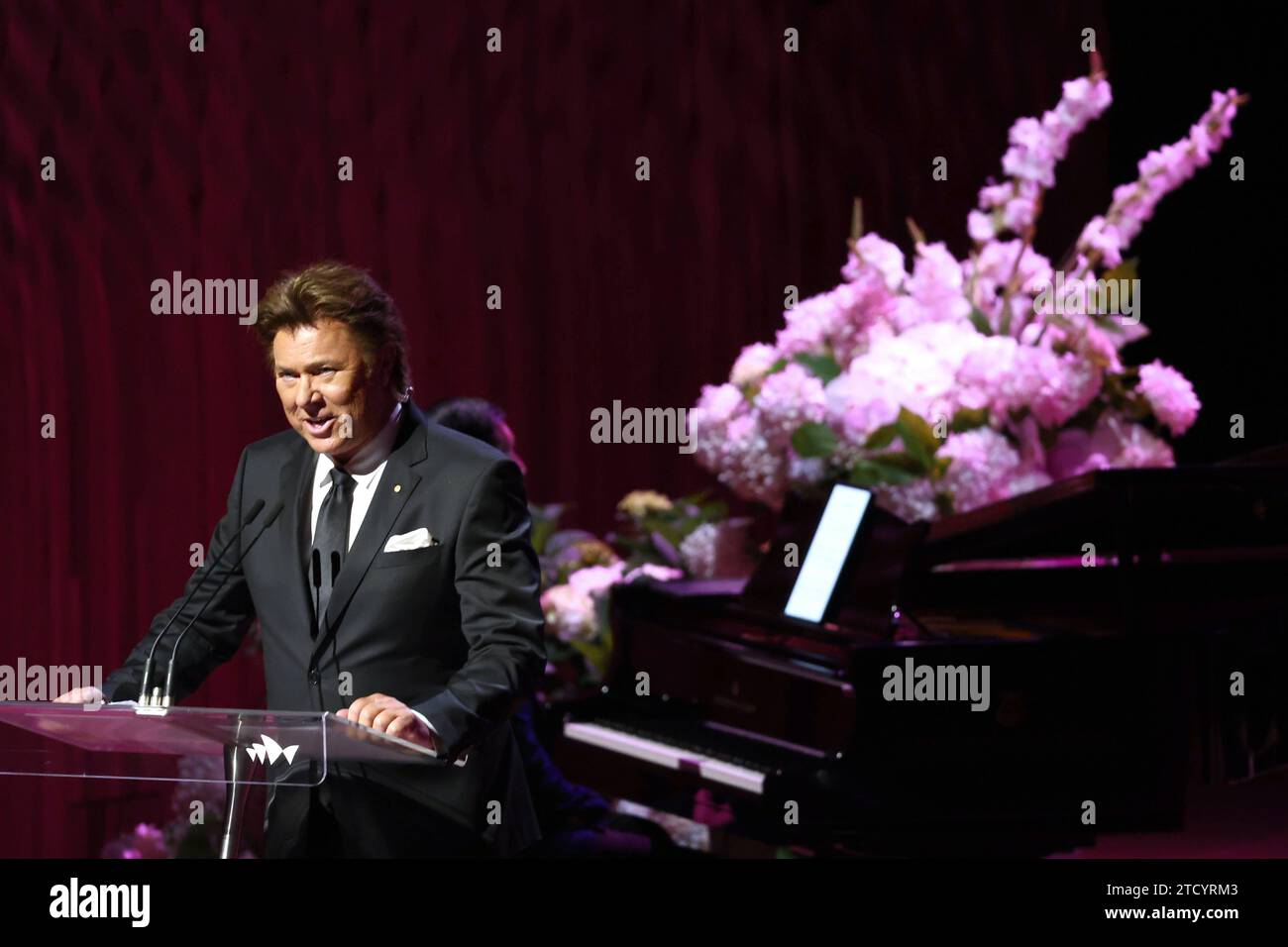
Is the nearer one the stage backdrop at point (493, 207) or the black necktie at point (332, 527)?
the black necktie at point (332, 527)

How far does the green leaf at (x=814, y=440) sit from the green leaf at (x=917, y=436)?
0.16 meters

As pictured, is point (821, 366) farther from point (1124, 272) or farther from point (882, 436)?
point (1124, 272)

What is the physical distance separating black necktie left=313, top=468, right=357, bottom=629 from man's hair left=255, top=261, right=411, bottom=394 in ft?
0.62

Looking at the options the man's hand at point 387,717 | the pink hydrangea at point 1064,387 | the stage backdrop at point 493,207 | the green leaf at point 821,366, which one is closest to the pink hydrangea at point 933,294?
the green leaf at point 821,366

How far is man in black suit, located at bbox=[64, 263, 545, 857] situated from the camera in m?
→ 2.06

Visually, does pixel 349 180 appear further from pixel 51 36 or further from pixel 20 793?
pixel 20 793

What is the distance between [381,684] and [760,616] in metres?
1.52

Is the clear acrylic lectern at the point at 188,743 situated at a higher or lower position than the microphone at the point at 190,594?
lower

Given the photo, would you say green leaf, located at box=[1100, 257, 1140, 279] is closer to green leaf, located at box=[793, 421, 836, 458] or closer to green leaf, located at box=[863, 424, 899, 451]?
green leaf, located at box=[863, 424, 899, 451]

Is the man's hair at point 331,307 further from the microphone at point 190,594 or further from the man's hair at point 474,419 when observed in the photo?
the man's hair at point 474,419

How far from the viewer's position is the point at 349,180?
4.87 meters

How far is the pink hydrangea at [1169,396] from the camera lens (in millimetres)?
3729

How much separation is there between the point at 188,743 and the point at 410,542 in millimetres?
436
